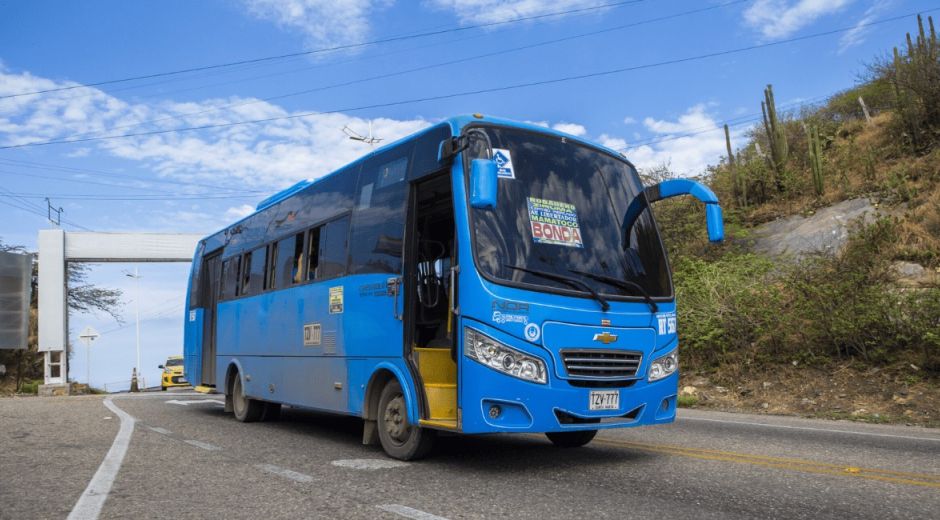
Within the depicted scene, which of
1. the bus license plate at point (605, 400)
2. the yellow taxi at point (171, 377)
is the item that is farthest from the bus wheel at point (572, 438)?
the yellow taxi at point (171, 377)

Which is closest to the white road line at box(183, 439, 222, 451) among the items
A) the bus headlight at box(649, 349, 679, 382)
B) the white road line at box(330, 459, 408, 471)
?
the white road line at box(330, 459, 408, 471)

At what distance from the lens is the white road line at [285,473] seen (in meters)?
6.30

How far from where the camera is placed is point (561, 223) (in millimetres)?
6902

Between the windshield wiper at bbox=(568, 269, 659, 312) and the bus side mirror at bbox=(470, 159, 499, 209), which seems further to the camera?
the windshield wiper at bbox=(568, 269, 659, 312)

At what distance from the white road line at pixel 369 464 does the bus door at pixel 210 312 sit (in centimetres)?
734

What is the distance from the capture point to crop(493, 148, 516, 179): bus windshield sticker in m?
6.86

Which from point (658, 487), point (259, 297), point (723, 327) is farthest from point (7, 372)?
point (658, 487)

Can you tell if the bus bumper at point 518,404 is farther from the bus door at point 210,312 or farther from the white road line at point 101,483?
the bus door at point 210,312

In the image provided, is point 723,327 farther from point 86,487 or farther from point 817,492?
point 86,487

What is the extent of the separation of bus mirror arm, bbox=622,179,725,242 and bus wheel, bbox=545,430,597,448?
2193mm

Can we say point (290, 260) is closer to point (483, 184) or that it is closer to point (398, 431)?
point (398, 431)

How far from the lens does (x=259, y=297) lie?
1141 cm

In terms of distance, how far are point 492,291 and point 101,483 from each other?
3449 mm

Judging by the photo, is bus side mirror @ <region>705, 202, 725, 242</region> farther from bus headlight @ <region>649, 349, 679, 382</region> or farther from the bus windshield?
bus headlight @ <region>649, 349, 679, 382</region>
